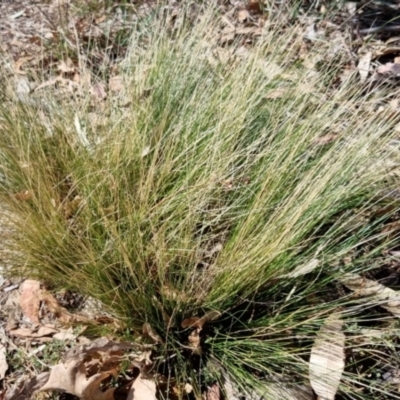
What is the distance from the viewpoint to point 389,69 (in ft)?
8.70

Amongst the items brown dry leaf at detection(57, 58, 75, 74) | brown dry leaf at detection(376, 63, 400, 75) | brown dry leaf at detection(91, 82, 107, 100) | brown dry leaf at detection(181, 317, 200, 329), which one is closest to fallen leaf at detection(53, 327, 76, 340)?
brown dry leaf at detection(181, 317, 200, 329)

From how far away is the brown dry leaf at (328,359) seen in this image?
5.21 feet

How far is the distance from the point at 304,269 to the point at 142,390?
1.77ft

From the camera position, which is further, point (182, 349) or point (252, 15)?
point (252, 15)

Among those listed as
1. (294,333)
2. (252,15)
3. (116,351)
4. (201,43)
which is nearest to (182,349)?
(116,351)

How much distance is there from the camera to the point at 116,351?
5.61 feet

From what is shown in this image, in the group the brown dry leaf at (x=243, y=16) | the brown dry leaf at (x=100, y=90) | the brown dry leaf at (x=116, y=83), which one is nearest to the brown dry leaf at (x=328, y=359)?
the brown dry leaf at (x=100, y=90)

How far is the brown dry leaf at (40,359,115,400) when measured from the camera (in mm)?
1583

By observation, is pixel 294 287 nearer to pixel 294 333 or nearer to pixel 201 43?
pixel 294 333

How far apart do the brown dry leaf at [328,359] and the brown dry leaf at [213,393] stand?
0.83ft

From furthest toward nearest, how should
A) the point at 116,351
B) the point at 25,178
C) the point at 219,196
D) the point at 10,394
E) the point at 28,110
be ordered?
1. the point at 28,110
2. the point at 25,178
3. the point at 219,196
4. the point at 116,351
5. the point at 10,394

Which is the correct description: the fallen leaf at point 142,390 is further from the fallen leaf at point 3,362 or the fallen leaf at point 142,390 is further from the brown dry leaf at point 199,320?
the fallen leaf at point 3,362

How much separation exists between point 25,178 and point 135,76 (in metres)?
0.59

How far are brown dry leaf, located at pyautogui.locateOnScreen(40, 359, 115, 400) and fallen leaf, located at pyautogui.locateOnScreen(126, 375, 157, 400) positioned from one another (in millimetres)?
94
